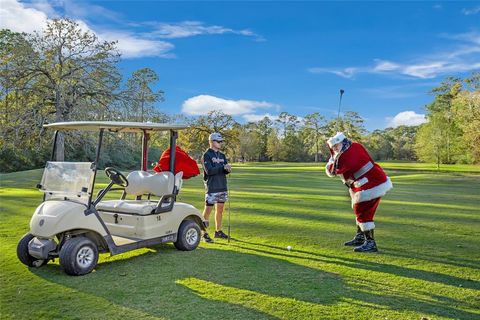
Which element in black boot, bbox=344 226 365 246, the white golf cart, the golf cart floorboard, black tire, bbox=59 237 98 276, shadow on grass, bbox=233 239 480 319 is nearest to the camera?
shadow on grass, bbox=233 239 480 319

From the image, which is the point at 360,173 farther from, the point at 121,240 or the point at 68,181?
the point at 68,181

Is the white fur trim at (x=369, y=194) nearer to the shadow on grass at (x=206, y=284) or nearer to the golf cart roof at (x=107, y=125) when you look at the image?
the shadow on grass at (x=206, y=284)

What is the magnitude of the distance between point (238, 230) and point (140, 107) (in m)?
24.0

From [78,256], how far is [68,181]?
3.64 feet

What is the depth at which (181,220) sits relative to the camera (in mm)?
6746

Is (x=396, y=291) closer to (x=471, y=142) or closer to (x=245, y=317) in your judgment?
(x=245, y=317)

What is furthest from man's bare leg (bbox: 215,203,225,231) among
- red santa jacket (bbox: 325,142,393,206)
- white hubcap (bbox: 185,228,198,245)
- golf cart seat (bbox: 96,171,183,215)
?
red santa jacket (bbox: 325,142,393,206)

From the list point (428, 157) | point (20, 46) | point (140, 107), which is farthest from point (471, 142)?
point (20, 46)

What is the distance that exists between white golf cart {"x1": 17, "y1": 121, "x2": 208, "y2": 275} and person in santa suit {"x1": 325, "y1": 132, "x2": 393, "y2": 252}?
2.53 metres

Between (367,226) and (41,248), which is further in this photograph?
(367,226)

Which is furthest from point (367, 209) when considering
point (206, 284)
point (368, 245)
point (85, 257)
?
point (85, 257)

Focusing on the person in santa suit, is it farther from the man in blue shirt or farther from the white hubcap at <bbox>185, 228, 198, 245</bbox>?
the white hubcap at <bbox>185, 228, 198, 245</bbox>

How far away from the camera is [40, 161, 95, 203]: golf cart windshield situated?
5625 millimetres

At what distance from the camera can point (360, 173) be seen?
693cm
